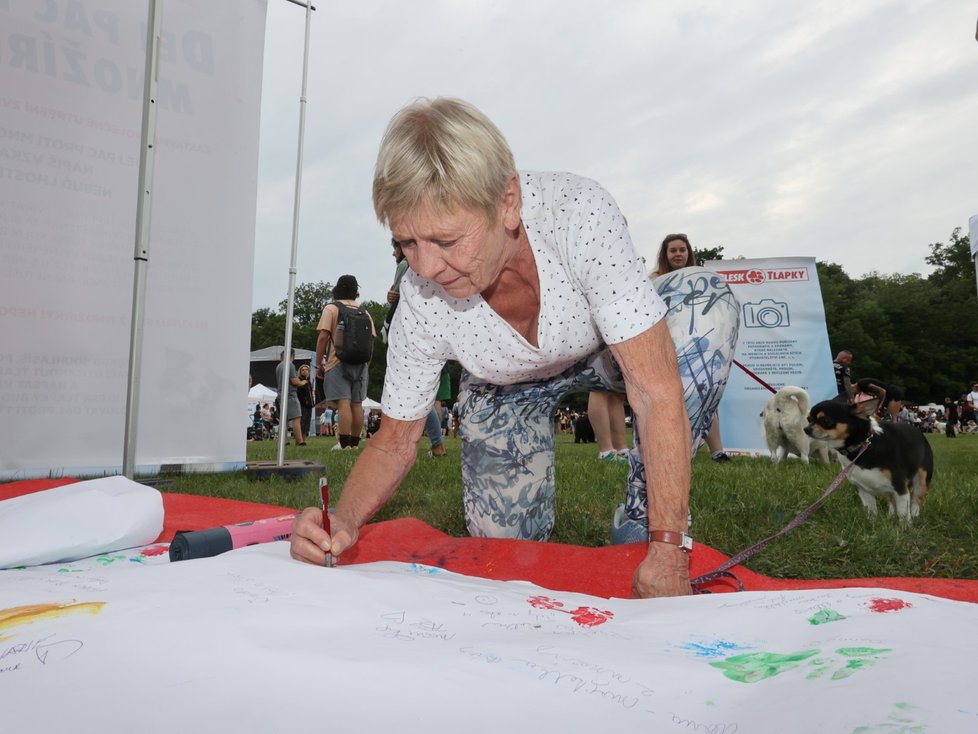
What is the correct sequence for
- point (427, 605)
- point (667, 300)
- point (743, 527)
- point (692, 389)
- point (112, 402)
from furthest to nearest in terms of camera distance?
point (112, 402), point (743, 527), point (667, 300), point (692, 389), point (427, 605)

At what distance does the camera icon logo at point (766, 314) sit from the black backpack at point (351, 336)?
12.6 ft

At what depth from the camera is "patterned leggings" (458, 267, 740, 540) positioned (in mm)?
1907

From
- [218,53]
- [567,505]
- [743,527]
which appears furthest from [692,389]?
[218,53]

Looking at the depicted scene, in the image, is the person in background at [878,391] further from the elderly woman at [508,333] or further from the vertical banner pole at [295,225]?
the vertical banner pole at [295,225]

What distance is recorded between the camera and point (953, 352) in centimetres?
3669

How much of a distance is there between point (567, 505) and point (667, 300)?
1.13 metres

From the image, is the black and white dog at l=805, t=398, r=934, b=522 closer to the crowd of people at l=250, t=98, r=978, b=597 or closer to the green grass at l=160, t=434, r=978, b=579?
the green grass at l=160, t=434, r=978, b=579

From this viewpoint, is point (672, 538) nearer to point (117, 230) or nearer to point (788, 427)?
point (117, 230)

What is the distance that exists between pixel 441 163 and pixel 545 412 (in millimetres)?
969

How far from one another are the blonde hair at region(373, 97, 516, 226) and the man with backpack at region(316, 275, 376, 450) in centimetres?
448

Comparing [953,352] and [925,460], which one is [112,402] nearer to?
[925,460]

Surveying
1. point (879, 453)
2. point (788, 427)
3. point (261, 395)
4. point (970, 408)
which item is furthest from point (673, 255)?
point (970, 408)

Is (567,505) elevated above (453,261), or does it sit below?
below

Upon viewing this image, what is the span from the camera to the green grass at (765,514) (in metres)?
2.13
